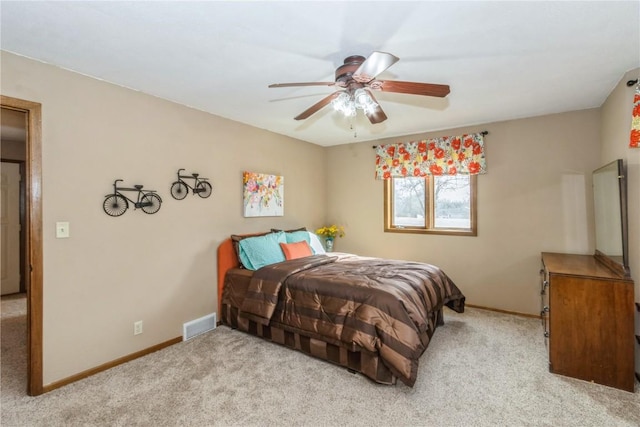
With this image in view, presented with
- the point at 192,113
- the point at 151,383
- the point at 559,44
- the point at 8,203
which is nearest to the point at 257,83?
the point at 192,113

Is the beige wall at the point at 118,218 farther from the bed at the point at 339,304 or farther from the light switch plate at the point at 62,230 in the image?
the bed at the point at 339,304

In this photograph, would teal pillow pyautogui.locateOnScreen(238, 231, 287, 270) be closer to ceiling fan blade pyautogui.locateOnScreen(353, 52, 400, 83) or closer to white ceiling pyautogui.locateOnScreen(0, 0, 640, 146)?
white ceiling pyautogui.locateOnScreen(0, 0, 640, 146)

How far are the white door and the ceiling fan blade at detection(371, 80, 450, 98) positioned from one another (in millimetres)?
5691

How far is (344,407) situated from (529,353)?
187 centimetres

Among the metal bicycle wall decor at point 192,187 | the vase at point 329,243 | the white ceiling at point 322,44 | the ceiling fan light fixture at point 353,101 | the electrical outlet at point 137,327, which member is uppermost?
the white ceiling at point 322,44

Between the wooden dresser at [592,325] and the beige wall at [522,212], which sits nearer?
the wooden dresser at [592,325]

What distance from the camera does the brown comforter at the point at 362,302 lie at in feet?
7.30

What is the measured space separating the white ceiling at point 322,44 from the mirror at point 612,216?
2.67 ft

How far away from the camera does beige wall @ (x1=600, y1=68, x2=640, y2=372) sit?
2285mm

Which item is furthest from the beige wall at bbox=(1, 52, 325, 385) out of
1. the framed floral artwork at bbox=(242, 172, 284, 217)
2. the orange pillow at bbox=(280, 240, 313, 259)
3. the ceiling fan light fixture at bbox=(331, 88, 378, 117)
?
the ceiling fan light fixture at bbox=(331, 88, 378, 117)

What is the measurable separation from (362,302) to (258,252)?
1.44m

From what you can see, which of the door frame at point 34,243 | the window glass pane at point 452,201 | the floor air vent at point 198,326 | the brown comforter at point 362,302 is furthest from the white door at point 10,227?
the window glass pane at point 452,201

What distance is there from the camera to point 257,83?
8.57 ft

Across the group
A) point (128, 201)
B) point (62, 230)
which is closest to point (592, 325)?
point (128, 201)
